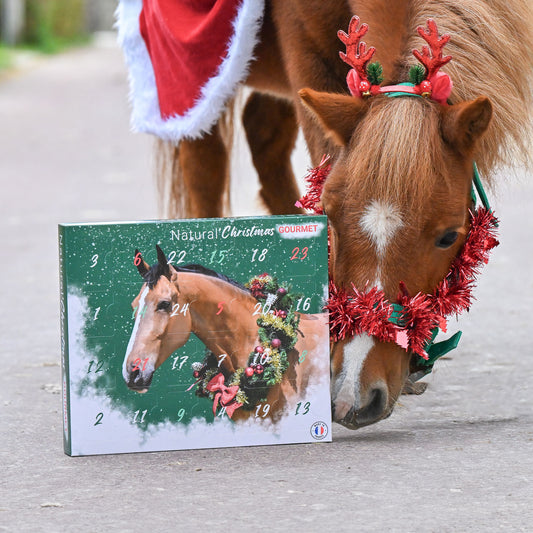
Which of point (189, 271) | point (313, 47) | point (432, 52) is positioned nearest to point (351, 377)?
point (189, 271)

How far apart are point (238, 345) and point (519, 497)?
0.81 m

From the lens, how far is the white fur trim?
11.5 feet

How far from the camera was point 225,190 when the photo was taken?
14.9 feet

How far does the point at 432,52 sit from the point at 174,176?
7.02 ft

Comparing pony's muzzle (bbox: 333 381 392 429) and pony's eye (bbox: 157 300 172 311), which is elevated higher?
pony's eye (bbox: 157 300 172 311)

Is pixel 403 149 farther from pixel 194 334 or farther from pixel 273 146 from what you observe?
pixel 273 146

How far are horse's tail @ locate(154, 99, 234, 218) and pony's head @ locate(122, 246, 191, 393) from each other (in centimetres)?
185

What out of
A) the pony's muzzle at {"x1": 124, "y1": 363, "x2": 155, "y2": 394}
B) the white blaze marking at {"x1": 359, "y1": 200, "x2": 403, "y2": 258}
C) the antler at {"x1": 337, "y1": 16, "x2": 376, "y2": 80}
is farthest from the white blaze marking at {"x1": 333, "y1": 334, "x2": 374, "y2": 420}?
the antler at {"x1": 337, "y1": 16, "x2": 376, "y2": 80}

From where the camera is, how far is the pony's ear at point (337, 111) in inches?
108

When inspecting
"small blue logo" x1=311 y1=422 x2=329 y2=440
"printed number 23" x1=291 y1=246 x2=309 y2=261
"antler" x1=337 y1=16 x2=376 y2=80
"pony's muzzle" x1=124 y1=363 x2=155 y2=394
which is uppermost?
"antler" x1=337 y1=16 x2=376 y2=80

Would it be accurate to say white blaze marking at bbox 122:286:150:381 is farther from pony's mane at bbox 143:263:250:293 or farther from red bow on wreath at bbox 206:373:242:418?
red bow on wreath at bbox 206:373:242:418

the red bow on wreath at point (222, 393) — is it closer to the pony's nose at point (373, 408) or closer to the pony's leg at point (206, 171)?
the pony's nose at point (373, 408)

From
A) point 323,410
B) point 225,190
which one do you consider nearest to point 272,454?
point 323,410

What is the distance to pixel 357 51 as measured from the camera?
114 inches
